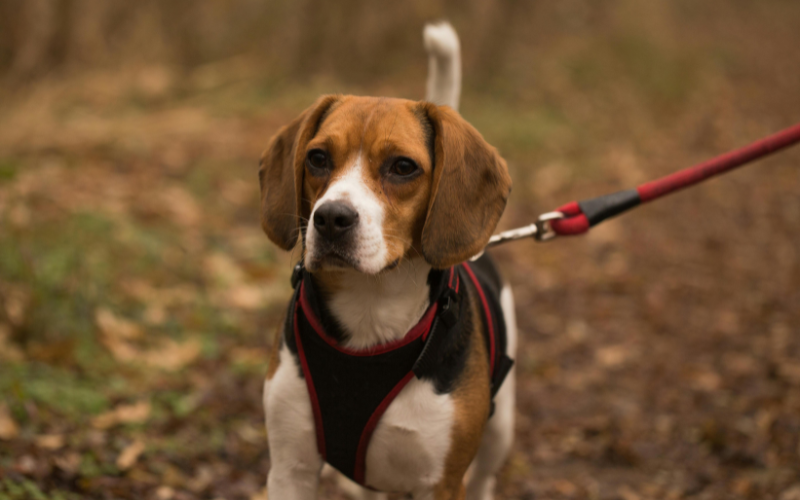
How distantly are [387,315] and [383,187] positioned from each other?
49 centimetres

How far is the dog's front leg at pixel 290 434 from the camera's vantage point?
2604mm

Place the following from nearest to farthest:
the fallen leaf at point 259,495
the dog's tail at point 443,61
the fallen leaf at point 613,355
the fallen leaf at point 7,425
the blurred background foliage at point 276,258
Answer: the dog's tail at point 443,61 < the fallen leaf at point 7,425 < the fallen leaf at point 259,495 < the blurred background foliage at point 276,258 < the fallen leaf at point 613,355

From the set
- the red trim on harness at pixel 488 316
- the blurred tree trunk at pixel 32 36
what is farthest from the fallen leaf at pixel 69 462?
the blurred tree trunk at pixel 32 36

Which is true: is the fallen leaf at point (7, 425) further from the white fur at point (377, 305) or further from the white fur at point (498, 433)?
the white fur at point (498, 433)

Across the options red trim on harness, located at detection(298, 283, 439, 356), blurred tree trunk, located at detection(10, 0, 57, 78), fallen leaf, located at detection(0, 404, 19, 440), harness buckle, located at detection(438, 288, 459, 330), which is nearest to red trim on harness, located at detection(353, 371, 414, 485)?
red trim on harness, located at detection(298, 283, 439, 356)

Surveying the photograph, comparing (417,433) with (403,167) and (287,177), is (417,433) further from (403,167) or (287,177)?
(287,177)

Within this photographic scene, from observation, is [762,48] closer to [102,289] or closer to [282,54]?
[282,54]

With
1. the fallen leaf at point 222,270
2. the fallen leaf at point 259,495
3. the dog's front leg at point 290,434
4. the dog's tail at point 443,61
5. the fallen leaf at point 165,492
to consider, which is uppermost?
the dog's tail at point 443,61

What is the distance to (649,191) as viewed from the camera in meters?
3.55

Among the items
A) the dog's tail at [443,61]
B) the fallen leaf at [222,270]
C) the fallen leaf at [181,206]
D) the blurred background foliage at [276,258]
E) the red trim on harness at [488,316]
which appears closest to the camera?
the red trim on harness at [488,316]

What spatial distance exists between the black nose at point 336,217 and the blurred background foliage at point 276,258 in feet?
0.95

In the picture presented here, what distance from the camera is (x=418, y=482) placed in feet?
8.64

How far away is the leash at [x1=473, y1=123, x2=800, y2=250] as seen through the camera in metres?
3.51

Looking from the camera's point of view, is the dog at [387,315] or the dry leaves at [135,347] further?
the dry leaves at [135,347]
